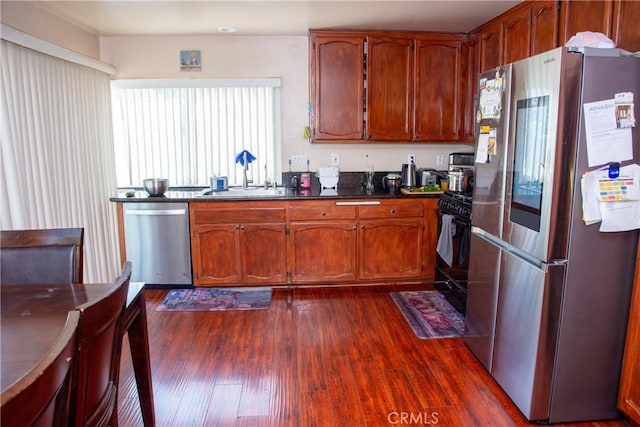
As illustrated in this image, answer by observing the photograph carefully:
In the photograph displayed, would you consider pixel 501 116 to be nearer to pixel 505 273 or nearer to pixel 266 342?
pixel 505 273

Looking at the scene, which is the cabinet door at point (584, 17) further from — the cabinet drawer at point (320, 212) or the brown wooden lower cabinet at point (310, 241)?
the cabinet drawer at point (320, 212)

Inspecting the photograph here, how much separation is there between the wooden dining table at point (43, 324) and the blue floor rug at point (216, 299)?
1509 mm

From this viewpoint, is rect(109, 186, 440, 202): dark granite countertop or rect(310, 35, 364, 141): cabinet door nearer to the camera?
rect(109, 186, 440, 202): dark granite countertop

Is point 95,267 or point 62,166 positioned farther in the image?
point 95,267

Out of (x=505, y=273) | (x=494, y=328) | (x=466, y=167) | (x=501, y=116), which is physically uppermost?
(x=501, y=116)

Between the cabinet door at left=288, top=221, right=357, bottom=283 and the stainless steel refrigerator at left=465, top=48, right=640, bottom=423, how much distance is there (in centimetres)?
164

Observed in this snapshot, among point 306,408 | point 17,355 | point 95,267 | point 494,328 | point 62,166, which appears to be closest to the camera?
point 17,355

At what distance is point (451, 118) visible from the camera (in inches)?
158

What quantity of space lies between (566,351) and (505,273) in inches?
17.6

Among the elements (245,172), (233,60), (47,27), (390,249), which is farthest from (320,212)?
(47,27)

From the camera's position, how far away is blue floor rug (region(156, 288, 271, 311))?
11.2 ft

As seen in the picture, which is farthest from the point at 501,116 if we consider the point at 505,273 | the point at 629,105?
the point at 505,273

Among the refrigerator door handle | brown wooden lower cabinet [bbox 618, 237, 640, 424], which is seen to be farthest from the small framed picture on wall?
brown wooden lower cabinet [bbox 618, 237, 640, 424]

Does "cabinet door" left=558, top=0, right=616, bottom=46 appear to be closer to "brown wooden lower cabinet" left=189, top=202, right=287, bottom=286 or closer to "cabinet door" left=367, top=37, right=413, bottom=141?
"cabinet door" left=367, top=37, right=413, bottom=141
